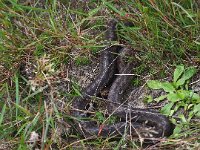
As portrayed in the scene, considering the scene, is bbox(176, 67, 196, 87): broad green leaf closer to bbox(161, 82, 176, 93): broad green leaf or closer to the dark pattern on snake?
bbox(161, 82, 176, 93): broad green leaf

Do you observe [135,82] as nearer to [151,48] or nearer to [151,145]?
[151,48]

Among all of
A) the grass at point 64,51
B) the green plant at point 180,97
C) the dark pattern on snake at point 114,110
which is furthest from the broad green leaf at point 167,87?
the dark pattern on snake at point 114,110

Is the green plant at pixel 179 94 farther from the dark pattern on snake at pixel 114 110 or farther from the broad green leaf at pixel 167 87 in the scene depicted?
the dark pattern on snake at pixel 114 110

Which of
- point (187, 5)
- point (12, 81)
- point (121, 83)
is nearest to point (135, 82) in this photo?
point (121, 83)

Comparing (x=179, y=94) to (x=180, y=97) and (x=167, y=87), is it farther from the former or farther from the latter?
(x=167, y=87)

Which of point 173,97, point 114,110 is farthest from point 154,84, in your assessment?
point 114,110

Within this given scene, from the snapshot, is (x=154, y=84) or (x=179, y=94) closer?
(x=179, y=94)
